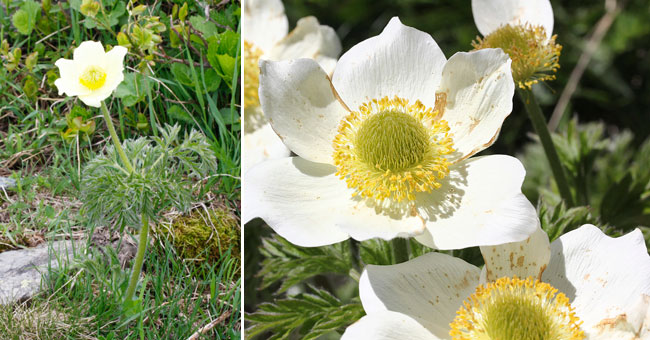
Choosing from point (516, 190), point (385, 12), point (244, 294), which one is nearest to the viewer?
point (516, 190)

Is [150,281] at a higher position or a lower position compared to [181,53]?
lower

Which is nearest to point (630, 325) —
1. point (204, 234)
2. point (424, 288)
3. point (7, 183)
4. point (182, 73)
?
point (424, 288)

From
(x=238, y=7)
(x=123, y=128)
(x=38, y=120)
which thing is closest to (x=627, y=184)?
(x=238, y=7)

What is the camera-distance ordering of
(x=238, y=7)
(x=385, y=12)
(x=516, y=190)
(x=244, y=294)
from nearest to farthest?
1. (x=516, y=190)
2. (x=244, y=294)
3. (x=238, y=7)
4. (x=385, y=12)

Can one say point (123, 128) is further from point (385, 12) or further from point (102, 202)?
point (385, 12)

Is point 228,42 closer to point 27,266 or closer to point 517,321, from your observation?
point 27,266

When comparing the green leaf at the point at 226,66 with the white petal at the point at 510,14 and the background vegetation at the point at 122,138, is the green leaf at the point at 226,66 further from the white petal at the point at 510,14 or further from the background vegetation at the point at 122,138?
the white petal at the point at 510,14

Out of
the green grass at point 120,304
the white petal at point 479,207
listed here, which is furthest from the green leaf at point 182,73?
the white petal at point 479,207
